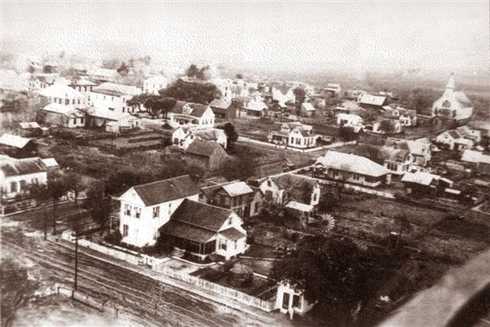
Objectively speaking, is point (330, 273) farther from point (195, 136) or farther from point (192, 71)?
point (192, 71)

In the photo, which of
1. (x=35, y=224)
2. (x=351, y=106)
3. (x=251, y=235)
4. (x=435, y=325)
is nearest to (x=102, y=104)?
(x=35, y=224)

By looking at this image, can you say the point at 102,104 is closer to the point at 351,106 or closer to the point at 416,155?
the point at 351,106

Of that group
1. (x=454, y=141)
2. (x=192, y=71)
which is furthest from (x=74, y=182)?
(x=454, y=141)

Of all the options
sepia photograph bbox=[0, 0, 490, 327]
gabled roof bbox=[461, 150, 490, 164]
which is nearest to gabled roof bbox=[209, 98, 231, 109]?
sepia photograph bbox=[0, 0, 490, 327]

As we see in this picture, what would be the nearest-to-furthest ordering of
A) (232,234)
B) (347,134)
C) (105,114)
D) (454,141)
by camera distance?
1. (454,141)
2. (347,134)
3. (232,234)
4. (105,114)

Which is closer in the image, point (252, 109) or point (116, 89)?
point (252, 109)

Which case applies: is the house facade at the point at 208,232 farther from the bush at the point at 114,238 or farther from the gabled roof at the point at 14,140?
the gabled roof at the point at 14,140
